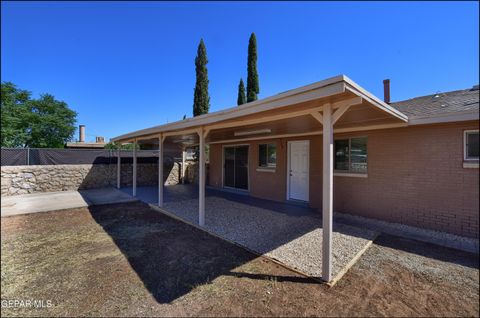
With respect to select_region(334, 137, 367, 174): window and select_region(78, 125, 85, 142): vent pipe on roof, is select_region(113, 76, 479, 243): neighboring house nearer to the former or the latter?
select_region(334, 137, 367, 174): window

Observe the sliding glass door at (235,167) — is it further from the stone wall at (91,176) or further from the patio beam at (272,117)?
the patio beam at (272,117)

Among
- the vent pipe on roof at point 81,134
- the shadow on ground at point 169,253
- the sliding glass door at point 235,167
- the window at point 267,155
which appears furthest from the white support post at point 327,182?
the vent pipe on roof at point 81,134

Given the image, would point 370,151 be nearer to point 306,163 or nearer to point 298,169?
point 306,163

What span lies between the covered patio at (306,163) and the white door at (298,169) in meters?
0.15

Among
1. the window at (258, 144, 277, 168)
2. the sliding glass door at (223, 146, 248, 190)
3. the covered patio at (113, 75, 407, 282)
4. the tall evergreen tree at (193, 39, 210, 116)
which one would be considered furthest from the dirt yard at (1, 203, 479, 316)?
the tall evergreen tree at (193, 39, 210, 116)

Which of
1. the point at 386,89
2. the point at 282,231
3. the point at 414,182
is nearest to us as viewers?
the point at 414,182

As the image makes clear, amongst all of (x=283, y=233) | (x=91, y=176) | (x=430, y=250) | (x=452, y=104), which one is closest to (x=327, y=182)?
(x=283, y=233)

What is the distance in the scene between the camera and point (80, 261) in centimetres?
318

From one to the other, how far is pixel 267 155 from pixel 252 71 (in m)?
8.35

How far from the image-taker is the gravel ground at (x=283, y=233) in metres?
3.29

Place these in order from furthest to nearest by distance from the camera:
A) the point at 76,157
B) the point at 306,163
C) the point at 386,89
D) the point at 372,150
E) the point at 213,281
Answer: the point at 76,157, the point at 386,89, the point at 306,163, the point at 372,150, the point at 213,281

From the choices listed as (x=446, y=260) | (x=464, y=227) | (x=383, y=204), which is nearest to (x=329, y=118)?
(x=446, y=260)

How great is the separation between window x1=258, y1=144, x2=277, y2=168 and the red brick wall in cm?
159

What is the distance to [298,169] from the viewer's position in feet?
22.8
